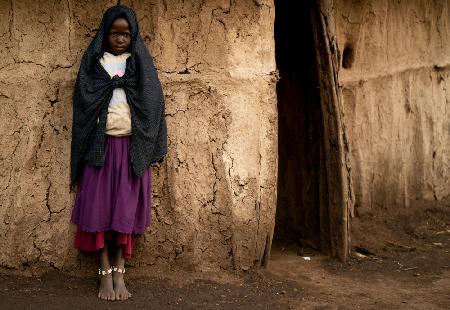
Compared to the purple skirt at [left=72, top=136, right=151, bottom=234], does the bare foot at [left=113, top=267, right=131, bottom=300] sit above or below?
below

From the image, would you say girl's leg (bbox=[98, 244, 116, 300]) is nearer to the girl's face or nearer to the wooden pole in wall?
the girl's face

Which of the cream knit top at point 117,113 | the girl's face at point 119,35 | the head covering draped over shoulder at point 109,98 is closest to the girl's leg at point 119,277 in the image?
the head covering draped over shoulder at point 109,98

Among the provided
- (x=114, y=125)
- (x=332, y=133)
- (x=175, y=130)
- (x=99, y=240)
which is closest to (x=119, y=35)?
(x=114, y=125)

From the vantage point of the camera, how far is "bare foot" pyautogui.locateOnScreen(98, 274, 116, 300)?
4.06 m

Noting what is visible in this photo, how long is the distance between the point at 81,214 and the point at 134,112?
723 mm

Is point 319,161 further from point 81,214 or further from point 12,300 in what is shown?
point 12,300

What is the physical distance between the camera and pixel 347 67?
590 centimetres

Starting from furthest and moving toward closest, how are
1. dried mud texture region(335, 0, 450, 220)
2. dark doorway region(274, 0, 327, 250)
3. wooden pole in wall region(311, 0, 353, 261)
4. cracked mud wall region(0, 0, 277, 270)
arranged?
dried mud texture region(335, 0, 450, 220) → dark doorway region(274, 0, 327, 250) → wooden pole in wall region(311, 0, 353, 261) → cracked mud wall region(0, 0, 277, 270)

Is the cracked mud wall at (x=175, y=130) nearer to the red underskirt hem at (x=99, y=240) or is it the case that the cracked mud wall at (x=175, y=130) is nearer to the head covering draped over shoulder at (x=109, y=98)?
the red underskirt hem at (x=99, y=240)

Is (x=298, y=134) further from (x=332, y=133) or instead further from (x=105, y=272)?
(x=105, y=272)

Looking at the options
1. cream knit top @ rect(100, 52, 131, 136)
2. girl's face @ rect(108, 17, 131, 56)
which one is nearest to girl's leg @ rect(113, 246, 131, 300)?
cream knit top @ rect(100, 52, 131, 136)

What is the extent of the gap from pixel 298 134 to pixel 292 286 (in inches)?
62.2

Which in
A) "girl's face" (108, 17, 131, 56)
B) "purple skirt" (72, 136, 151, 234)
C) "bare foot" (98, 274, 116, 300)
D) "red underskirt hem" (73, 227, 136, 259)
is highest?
"girl's face" (108, 17, 131, 56)

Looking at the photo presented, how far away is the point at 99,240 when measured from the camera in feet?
13.3
